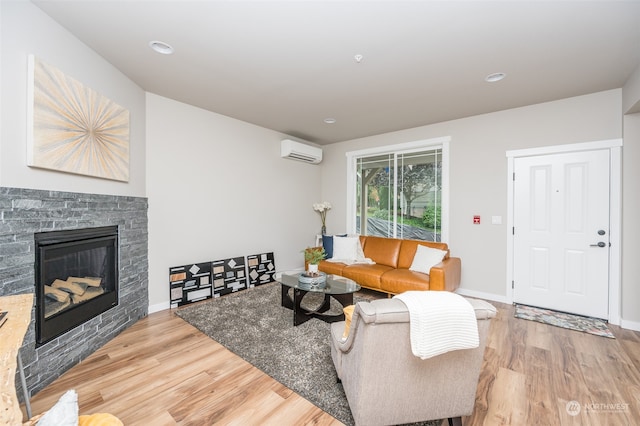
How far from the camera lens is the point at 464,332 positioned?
4.11 feet

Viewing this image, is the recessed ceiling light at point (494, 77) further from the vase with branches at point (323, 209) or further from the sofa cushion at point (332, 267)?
the vase with branches at point (323, 209)

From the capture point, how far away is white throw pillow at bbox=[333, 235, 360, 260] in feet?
14.5

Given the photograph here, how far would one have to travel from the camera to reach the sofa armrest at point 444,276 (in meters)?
3.25

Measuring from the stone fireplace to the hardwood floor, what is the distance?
0.16 m

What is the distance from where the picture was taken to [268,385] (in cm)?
194

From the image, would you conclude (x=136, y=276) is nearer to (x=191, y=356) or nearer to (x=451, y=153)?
(x=191, y=356)

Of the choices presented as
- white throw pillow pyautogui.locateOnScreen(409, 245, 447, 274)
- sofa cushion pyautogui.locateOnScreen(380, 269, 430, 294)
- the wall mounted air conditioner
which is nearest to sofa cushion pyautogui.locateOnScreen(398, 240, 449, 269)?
white throw pillow pyautogui.locateOnScreen(409, 245, 447, 274)

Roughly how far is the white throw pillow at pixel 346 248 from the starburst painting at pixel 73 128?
3.00 meters

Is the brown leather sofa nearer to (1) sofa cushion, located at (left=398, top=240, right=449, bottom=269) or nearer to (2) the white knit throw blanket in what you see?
(1) sofa cushion, located at (left=398, top=240, right=449, bottom=269)

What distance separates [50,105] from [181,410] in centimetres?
227

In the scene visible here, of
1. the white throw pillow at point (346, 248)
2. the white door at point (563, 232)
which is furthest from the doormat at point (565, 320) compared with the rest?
the white throw pillow at point (346, 248)

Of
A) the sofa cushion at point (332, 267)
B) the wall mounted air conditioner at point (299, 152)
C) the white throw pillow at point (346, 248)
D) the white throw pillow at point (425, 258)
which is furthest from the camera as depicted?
the wall mounted air conditioner at point (299, 152)

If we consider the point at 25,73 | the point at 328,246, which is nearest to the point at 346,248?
the point at 328,246

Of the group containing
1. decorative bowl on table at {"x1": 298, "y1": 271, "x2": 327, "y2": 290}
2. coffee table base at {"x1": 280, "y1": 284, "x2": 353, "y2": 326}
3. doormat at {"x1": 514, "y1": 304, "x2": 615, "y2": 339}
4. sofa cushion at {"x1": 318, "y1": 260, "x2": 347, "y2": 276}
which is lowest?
doormat at {"x1": 514, "y1": 304, "x2": 615, "y2": 339}
